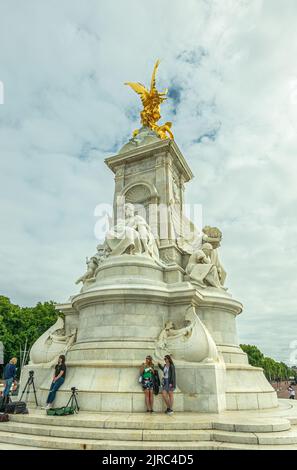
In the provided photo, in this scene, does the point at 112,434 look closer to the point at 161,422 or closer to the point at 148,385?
the point at 161,422

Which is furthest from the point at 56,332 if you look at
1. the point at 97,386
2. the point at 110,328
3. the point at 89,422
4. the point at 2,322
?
the point at 2,322

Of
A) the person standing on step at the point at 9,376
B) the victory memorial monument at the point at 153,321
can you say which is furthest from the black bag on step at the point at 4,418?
the victory memorial monument at the point at 153,321

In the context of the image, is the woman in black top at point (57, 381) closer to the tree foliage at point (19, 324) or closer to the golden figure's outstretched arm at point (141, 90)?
the golden figure's outstretched arm at point (141, 90)

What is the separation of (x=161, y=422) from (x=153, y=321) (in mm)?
5470

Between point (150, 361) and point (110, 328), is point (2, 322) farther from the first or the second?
point (150, 361)

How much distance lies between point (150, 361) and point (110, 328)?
9.55ft

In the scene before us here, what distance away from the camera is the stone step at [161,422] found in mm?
8570

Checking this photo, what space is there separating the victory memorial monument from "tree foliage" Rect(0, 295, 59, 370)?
83.5 ft

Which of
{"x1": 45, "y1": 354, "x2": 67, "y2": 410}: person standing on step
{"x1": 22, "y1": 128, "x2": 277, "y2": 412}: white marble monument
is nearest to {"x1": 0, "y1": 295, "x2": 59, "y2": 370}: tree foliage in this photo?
{"x1": 22, "y1": 128, "x2": 277, "y2": 412}: white marble monument

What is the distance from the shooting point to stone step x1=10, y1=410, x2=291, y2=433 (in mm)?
8570

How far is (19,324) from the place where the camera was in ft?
140

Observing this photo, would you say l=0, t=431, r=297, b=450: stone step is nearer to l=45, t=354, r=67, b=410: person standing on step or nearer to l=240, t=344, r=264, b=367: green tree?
l=45, t=354, r=67, b=410: person standing on step
